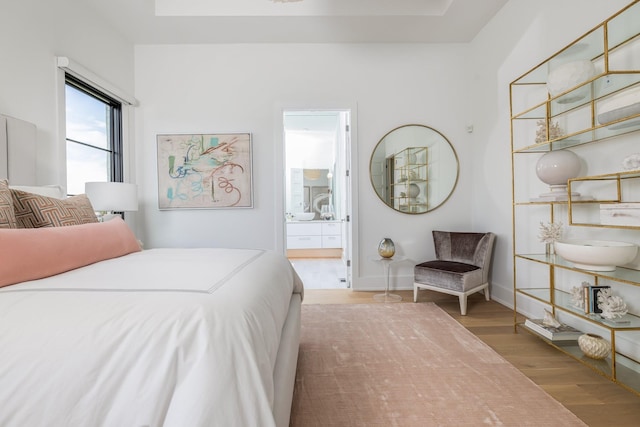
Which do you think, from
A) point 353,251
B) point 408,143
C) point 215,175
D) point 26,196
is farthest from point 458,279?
point 26,196

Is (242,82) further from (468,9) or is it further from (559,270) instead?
(559,270)

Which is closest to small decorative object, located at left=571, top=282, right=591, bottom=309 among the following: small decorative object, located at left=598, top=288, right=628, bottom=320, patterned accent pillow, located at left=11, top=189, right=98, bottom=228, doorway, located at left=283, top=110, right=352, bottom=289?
small decorative object, located at left=598, top=288, right=628, bottom=320

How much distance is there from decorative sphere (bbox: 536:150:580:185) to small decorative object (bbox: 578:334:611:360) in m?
1.00

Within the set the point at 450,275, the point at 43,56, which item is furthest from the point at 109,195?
the point at 450,275

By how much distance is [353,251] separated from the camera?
3.67 metres

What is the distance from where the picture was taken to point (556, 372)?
1.81m

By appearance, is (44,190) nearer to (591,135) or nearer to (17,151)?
(17,151)

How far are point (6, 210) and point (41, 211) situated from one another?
0.19 metres

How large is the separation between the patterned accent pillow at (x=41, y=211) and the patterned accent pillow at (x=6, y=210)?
11 cm

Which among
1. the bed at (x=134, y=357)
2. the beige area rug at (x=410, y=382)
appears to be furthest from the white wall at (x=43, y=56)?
the beige area rug at (x=410, y=382)

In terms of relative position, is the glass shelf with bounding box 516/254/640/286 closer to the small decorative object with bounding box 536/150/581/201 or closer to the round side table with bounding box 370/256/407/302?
the small decorative object with bounding box 536/150/581/201

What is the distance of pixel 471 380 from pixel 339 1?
11.1 ft

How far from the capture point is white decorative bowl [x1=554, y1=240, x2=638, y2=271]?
65.9 inches

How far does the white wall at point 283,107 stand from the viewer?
3629 mm
